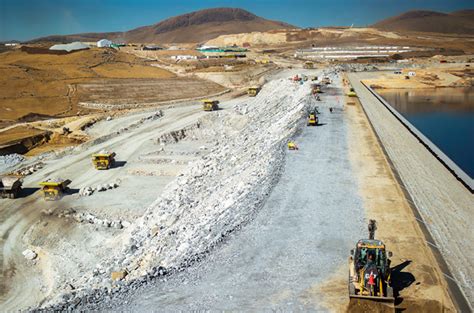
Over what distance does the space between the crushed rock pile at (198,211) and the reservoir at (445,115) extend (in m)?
12.9

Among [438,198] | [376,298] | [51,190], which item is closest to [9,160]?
[51,190]

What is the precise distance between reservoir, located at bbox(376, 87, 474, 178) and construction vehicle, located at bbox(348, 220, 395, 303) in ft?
71.6

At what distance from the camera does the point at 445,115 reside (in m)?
53.4

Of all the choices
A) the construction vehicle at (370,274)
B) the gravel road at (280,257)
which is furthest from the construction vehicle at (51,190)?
the construction vehicle at (370,274)

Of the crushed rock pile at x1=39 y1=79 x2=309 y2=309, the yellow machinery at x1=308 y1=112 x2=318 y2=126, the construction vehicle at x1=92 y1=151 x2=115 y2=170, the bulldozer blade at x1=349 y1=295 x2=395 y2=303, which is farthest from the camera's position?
the yellow machinery at x1=308 y1=112 x2=318 y2=126

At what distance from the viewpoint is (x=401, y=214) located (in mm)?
17297

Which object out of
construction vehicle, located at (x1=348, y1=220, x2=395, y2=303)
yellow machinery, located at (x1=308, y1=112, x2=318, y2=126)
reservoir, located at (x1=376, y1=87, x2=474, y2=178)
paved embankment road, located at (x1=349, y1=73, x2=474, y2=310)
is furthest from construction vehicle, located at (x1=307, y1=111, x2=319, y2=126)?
construction vehicle, located at (x1=348, y1=220, x2=395, y2=303)

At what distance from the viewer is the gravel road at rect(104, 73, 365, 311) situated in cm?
1187

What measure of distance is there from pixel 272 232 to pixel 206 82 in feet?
194

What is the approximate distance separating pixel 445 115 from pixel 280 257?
1837 inches

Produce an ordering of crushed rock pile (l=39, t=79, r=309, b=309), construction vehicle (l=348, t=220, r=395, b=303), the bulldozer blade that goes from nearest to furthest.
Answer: the bulldozer blade
construction vehicle (l=348, t=220, r=395, b=303)
crushed rock pile (l=39, t=79, r=309, b=309)

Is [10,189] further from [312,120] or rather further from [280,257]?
→ [312,120]

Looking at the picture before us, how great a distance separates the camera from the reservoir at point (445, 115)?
36366mm

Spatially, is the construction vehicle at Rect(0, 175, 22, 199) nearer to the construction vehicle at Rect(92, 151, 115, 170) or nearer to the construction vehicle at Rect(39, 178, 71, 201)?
the construction vehicle at Rect(39, 178, 71, 201)
